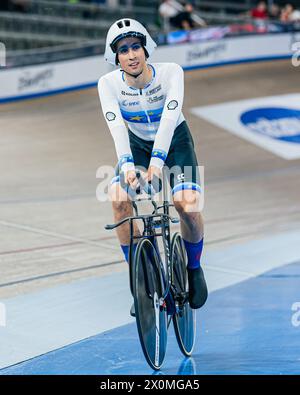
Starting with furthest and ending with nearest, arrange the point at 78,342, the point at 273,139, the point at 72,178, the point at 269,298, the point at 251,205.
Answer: the point at 273,139
the point at 72,178
the point at 251,205
the point at 269,298
the point at 78,342

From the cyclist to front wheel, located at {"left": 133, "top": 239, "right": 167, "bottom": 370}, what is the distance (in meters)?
0.13

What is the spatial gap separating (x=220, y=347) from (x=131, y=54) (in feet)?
5.10

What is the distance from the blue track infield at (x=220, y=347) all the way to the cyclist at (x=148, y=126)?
11.1 inches

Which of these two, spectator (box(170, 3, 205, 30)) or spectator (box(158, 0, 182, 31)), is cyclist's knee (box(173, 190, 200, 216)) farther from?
spectator (box(158, 0, 182, 31))

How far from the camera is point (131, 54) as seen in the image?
13.8 feet

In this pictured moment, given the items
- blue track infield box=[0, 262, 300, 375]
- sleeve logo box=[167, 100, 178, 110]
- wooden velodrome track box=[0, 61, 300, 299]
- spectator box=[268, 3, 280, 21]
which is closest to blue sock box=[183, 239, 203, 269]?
blue track infield box=[0, 262, 300, 375]

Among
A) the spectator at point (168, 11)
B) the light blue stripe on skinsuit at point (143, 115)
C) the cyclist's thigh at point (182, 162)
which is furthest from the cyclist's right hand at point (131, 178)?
the spectator at point (168, 11)

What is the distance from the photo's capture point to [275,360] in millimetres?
4230

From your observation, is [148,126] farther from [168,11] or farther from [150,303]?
[168,11]

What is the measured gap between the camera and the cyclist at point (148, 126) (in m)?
4.12

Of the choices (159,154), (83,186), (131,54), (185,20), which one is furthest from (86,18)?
(159,154)

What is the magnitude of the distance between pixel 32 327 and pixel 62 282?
100 cm
